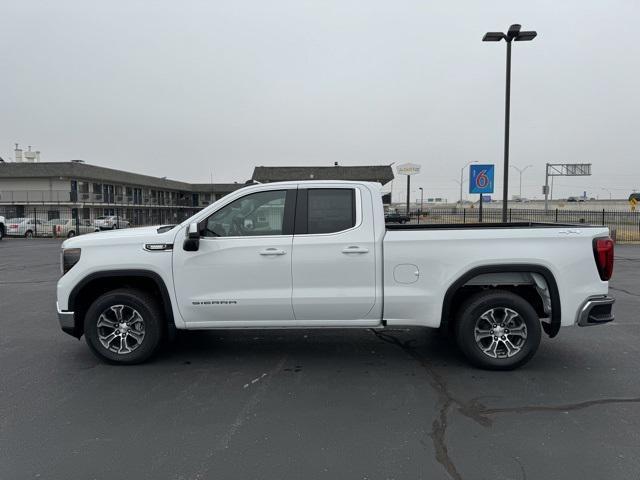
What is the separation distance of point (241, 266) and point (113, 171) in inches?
1933

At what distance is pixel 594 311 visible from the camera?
4.59m

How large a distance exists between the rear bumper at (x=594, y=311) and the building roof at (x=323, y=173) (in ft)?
112

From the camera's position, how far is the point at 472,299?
476 cm

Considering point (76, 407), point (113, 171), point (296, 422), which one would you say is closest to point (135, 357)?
point (76, 407)

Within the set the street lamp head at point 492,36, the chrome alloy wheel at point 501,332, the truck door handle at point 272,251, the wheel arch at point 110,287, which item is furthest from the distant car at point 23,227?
the chrome alloy wheel at point 501,332

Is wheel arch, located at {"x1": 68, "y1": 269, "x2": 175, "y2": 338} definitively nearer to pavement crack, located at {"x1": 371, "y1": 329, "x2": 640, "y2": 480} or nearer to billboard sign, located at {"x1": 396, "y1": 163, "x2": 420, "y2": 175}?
pavement crack, located at {"x1": 371, "y1": 329, "x2": 640, "y2": 480}

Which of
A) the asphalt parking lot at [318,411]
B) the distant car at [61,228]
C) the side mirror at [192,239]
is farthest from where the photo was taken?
the distant car at [61,228]

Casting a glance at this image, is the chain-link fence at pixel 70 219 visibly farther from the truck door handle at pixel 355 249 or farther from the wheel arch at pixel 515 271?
the wheel arch at pixel 515 271

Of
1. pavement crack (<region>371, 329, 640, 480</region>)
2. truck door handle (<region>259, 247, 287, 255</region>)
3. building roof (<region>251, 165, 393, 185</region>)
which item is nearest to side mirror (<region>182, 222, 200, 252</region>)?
truck door handle (<region>259, 247, 287, 255</region>)

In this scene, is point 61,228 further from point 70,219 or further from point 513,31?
point 513,31

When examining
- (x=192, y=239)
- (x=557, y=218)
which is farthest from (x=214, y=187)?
(x=192, y=239)

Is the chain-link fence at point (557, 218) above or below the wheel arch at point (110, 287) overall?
above

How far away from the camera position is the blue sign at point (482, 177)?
17.3 metres

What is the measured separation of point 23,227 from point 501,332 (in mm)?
31881
